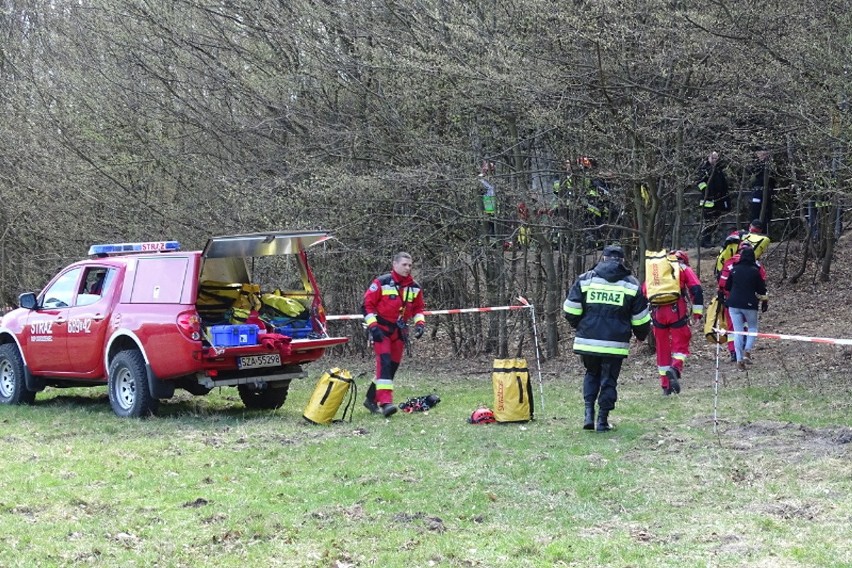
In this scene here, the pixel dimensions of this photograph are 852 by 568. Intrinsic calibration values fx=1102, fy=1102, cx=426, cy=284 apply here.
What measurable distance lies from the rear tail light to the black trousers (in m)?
3.93

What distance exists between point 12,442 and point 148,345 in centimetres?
173

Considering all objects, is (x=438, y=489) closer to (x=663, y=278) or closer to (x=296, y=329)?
(x=296, y=329)

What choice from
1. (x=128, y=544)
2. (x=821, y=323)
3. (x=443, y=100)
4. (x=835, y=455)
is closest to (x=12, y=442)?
(x=128, y=544)

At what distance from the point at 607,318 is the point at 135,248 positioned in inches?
219

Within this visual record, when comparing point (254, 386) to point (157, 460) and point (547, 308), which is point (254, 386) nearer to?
point (157, 460)

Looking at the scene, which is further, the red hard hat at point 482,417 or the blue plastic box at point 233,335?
the blue plastic box at point 233,335

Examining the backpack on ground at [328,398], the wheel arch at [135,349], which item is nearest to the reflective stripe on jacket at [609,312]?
the backpack on ground at [328,398]

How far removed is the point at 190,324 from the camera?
11.2 meters

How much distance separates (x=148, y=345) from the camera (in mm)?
11547

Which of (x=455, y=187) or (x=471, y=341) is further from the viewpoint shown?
(x=471, y=341)

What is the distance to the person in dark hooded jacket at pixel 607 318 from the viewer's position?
1014 cm

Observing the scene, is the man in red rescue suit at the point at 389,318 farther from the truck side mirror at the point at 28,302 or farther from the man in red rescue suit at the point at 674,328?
the truck side mirror at the point at 28,302

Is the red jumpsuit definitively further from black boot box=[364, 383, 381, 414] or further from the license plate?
the license plate

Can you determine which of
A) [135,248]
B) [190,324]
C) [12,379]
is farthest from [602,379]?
[12,379]
